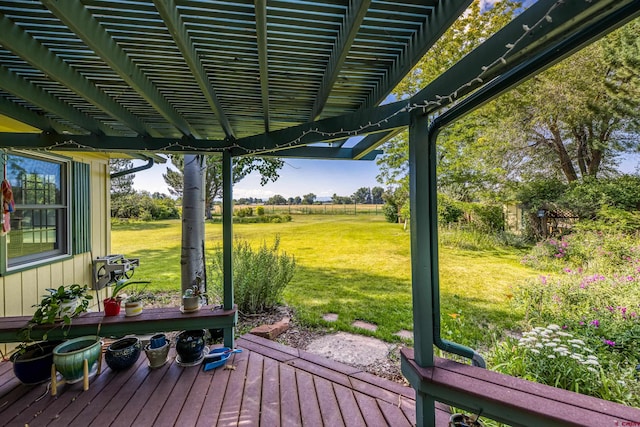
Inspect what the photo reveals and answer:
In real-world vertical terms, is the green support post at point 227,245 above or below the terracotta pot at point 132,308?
above

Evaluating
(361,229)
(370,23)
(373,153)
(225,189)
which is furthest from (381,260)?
(370,23)

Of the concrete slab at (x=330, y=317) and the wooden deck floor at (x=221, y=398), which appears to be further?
the concrete slab at (x=330, y=317)

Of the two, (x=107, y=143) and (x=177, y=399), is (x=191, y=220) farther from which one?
(x=177, y=399)

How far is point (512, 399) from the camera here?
133 cm

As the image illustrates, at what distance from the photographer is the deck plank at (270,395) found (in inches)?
72.8

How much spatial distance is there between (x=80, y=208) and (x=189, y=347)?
244cm

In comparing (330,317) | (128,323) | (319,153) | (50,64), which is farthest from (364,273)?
(50,64)

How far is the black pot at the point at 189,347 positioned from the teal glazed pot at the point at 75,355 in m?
0.61

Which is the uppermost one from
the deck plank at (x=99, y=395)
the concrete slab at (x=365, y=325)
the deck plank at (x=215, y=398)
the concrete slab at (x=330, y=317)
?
the deck plank at (x=99, y=395)

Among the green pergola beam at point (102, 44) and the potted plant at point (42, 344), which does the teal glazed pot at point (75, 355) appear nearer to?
the potted plant at point (42, 344)

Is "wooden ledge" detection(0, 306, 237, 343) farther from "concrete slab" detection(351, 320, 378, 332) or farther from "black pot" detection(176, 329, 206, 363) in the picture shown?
"concrete slab" detection(351, 320, 378, 332)

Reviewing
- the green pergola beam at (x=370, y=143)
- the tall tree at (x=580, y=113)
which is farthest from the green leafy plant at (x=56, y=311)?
the tall tree at (x=580, y=113)

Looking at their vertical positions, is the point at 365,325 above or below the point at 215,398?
below

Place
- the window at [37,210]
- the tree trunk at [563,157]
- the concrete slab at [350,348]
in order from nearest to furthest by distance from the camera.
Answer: the window at [37,210] → the concrete slab at [350,348] → the tree trunk at [563,157]
